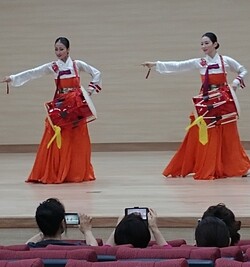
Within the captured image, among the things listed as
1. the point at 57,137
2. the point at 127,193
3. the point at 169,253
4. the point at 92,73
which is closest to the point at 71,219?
the point at 169,253

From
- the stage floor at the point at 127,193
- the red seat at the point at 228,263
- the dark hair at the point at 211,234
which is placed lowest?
the stage floor at the point at 127,193

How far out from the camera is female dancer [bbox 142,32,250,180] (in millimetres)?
7223

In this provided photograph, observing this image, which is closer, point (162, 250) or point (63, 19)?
point (162, 250)

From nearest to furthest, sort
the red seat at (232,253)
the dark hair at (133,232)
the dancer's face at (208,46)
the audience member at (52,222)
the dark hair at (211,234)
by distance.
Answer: the red seat at (232,253)
the dark hair at (211,234)
the dark hair at (133,232)
the audience member at (52,222)
the dancer's face at (208,46)

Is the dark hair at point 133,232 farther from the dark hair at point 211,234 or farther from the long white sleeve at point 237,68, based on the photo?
the long white sleeve at point 237,68

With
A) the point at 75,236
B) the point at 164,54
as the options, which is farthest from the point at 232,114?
the point at 164,54

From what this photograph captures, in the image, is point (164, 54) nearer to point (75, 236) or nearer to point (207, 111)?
point (207, 111)

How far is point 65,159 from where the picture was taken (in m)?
7.28

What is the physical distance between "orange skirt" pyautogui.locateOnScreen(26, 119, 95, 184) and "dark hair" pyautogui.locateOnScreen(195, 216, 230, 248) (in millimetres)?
4206

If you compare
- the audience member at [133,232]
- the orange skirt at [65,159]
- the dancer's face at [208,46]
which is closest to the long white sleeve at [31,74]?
the orange skirt at [65,159]

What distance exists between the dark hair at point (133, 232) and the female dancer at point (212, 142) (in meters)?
3.95

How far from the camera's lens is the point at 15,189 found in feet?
22.3

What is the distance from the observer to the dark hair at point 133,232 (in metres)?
3.23

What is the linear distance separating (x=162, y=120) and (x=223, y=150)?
11.0 feet
